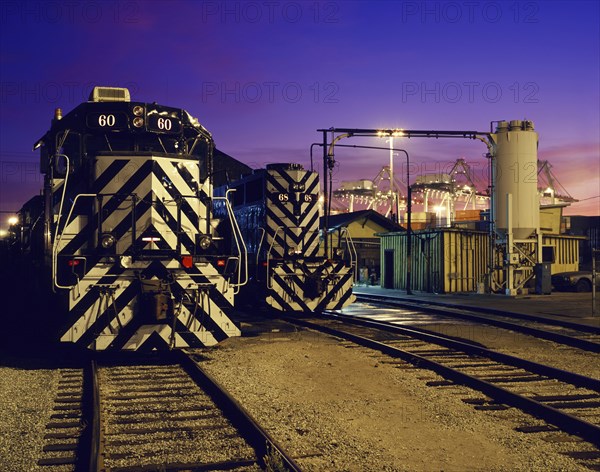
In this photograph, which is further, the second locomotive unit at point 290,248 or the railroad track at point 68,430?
the second locomotive unit at point 290,248

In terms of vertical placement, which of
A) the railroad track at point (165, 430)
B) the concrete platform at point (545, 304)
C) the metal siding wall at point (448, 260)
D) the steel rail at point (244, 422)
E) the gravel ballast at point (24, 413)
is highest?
the metal siding wall at point (448, 260)

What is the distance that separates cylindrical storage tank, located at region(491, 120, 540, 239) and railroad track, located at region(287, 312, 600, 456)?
47.9 ft

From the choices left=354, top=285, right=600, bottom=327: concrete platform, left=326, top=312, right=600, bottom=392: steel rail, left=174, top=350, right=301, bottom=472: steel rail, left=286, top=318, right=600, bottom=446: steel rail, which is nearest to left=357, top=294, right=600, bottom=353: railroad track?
left=354, top=285, right=600, bottom=327: concrete platform

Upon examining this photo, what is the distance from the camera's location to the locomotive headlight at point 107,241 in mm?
8242

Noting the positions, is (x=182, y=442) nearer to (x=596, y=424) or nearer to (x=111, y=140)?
(x=596, y=424)

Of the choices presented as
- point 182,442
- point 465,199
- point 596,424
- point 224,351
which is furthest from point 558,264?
point 465,199

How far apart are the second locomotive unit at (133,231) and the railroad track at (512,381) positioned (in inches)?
122

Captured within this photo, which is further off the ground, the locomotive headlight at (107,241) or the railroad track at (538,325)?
the locomotive headlight at (107,241)

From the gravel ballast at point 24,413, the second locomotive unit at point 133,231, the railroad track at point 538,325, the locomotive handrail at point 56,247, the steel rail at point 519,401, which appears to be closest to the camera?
the gravel ballast at point 24,413

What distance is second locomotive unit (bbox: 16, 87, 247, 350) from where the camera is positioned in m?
8.12

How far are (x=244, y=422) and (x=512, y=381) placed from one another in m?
3.81

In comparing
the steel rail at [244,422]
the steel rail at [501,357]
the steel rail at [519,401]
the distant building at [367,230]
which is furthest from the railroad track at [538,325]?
the distant building at [367,230]

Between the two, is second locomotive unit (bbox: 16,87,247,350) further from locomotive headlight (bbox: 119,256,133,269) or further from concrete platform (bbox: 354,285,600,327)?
concrete platform (bbox: 354,285,600,327)

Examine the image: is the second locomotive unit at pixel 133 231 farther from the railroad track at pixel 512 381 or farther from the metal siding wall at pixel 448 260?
the metal siding wall at pixel 448 260
